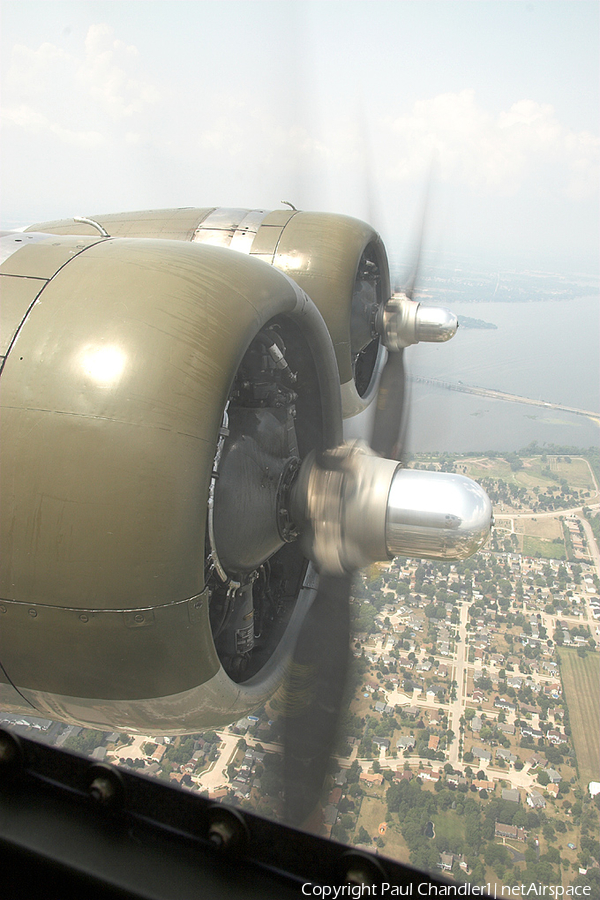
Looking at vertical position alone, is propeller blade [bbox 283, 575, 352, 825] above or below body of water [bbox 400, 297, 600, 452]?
above

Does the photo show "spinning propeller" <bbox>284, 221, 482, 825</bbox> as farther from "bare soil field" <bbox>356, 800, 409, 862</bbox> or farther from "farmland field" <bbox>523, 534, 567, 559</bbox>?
"farmland field" <bbox>523, 534, 567, 559</bbox>

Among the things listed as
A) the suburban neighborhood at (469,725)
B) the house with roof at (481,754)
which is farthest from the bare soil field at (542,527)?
the house with roof at (481,754)

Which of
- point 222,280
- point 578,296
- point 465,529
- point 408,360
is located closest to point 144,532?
point 222,280

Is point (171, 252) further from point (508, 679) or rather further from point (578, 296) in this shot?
point (578, 296)

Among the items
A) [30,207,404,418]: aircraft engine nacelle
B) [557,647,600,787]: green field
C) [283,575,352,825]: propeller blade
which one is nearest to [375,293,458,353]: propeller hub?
[30,207,404,418]: aircraft engine nacelle

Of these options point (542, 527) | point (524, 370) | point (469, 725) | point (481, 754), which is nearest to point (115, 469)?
point (481, 754)
